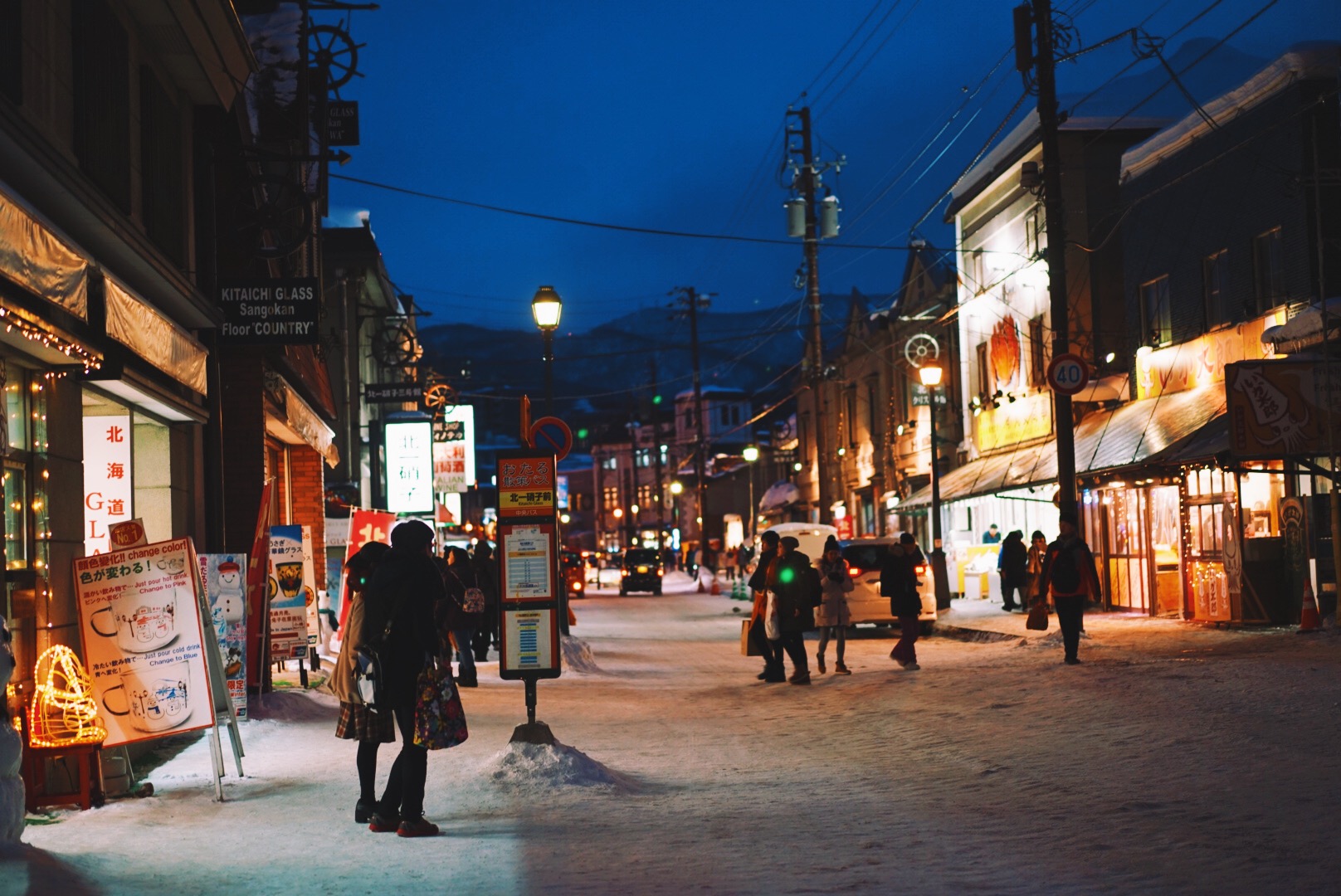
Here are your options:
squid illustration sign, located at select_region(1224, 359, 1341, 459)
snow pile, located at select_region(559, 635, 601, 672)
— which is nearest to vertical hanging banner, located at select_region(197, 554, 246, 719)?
snow pile, located at select_region(559, 635, 601, 672)

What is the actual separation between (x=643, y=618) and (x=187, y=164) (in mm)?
24647

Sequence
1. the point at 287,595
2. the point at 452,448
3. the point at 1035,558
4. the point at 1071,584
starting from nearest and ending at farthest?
1. the point at 287,595
2. the point at 1071,584
3. the point at 1035,558
4. the point at 452,448

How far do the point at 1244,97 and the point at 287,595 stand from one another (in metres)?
16.0

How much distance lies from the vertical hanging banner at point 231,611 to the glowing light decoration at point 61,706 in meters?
2.77

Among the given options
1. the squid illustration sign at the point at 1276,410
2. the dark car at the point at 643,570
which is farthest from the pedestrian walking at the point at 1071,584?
the dark car at the point at 643,570

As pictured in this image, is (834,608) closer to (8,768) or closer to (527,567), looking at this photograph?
(527,567)

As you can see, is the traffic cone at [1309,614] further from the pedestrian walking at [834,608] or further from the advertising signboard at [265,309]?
the advertising signboard at [265,309]

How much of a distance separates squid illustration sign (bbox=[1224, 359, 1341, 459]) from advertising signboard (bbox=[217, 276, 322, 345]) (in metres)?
11.2

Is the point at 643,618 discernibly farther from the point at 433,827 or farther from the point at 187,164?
the point at 433,827

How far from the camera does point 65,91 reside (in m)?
10.9

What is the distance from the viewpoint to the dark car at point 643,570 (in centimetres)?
5556

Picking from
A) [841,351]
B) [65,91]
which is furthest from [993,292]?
[65,91]

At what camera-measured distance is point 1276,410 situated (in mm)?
18094

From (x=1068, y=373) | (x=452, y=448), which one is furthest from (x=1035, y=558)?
(x=452, y=448)
